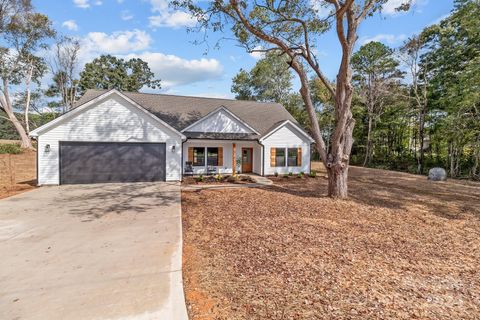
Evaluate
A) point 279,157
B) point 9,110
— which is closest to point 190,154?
point 279,157

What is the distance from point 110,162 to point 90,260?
9.24 meters

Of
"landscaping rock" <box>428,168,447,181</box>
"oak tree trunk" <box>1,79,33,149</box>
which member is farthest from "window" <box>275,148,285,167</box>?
"oak tree trunk" <box>1,79,33,149</box>

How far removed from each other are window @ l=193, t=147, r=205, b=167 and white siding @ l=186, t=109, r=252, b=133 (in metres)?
1.28

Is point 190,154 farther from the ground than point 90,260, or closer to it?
farther from the ground

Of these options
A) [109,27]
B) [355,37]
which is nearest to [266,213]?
[355,37]

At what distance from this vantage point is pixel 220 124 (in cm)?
1583

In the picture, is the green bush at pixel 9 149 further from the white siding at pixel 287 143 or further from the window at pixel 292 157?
the window at pixel 292 157

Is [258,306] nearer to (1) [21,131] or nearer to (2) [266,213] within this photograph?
(2) [266,213]

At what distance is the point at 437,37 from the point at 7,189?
30722mm

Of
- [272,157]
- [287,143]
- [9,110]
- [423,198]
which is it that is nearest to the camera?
[423,198]

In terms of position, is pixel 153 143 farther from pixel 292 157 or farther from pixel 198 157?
pixel 292 157

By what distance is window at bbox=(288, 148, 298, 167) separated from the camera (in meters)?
16.3

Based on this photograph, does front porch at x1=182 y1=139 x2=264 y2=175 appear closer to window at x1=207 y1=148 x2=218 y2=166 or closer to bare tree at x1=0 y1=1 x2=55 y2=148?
window at x1=207 y1=148 x2=218 y2=166

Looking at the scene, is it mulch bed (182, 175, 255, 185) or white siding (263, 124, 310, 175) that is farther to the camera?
white siding (263, 124, 310, 175)
